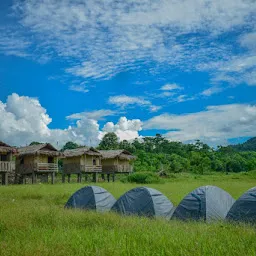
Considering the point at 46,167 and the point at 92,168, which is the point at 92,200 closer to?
the point at 46,167

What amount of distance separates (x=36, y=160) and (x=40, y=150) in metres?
1.24

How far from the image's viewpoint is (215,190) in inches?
469

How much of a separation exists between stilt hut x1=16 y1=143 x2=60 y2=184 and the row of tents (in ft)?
66.3

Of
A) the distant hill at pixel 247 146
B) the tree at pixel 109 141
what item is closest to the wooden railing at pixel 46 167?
the tree at pixel 109 141

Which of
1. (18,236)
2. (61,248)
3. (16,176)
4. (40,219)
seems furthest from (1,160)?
(61,248)

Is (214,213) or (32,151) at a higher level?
(32,151)

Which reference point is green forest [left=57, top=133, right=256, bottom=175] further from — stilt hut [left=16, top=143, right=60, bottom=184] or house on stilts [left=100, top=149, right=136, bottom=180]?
stilt hut [left=16, top=143, right=60, bottom=184]

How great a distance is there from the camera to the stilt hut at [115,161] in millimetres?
43656

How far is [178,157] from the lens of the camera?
5600 centimetres

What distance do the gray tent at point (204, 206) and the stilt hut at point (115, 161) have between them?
3144 cm

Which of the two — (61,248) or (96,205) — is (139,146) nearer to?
(96,205)

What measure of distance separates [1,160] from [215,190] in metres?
25.5

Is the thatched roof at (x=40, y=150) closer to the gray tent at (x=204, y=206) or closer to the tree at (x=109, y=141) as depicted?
the tree at (x=109, y=141)

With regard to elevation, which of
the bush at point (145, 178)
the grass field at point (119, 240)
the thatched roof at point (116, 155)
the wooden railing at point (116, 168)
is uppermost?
the thatched roof at point (116, 155)
